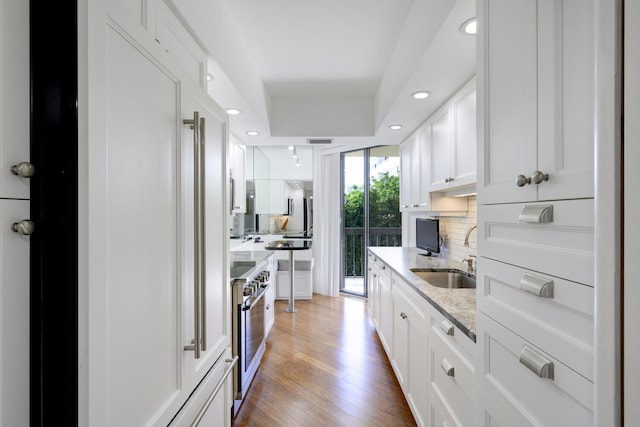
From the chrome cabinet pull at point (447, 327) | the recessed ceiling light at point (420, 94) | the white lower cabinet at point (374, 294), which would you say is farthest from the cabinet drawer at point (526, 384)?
the white lower cabinet at point (374, 294)

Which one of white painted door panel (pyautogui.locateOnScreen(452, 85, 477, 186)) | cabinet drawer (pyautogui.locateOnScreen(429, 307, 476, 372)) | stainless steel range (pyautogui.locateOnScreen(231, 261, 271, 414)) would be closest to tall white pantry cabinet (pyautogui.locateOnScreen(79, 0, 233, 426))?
stainless steel range (pyautogui.locateOnScreen(231, 261, 271, 414))

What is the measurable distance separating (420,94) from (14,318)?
2.47 m

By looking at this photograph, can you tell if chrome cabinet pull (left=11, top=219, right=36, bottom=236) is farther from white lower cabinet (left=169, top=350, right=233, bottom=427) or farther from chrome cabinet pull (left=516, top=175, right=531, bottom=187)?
chrome cabinet pull (left=516, top=175, right=531, bottom=187)

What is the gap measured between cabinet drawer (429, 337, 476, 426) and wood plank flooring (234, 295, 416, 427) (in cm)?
68

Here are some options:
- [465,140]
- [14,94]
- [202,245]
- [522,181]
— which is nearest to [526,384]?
[522,181]

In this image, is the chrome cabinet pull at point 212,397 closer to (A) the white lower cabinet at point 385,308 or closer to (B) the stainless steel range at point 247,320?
(B) the stainless steel range at point 247,320

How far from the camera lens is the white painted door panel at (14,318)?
51 cm

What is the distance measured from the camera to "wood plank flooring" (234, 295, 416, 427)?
6.75ft

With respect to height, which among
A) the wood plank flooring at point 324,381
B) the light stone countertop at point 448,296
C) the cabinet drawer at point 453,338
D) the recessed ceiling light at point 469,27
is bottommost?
the wood plank flooring at point 324,381

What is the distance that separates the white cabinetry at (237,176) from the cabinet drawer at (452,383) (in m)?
2.23

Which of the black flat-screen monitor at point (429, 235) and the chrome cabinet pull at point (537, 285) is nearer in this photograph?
the chrome cabinet pull at point (537, 285)

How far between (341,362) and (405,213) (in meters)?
2.09

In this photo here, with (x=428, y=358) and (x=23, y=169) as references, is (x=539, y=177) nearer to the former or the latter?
(x=23, y=169)

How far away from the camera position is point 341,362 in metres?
2.78
